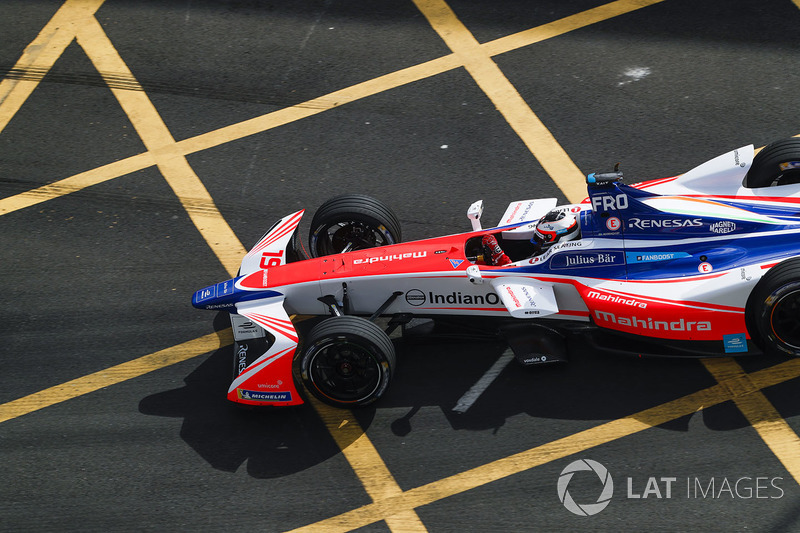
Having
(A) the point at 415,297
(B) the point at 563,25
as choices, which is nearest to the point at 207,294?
(A) the point at 415,297

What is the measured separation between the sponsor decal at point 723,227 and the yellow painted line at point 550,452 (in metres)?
1.17

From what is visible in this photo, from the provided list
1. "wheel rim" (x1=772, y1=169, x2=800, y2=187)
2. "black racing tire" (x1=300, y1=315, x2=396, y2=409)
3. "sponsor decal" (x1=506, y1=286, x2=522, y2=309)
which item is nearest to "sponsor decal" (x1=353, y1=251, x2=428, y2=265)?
"black racing tire" (x1=300, y1=315, x2=396, y2=409)

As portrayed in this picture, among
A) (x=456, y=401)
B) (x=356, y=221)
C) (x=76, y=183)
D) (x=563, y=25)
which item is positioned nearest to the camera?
(x=456, y=401)

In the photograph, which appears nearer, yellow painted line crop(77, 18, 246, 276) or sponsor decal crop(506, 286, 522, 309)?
sponsor decal crop(506, 286, 522, 309)

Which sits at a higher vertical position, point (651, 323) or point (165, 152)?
point (165, 152)

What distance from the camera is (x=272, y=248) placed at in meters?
8.20

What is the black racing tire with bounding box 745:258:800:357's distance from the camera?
6.65 m

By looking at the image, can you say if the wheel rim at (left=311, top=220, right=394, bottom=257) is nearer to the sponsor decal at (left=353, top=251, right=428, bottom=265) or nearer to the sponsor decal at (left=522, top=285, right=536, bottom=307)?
Result: the sponsor decal at (left=353, top=251, right=428, bottom=265)

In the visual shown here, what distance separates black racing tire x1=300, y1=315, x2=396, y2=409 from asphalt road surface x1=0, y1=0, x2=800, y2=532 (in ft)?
0.91

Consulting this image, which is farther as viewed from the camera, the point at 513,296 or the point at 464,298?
the point at 464,298

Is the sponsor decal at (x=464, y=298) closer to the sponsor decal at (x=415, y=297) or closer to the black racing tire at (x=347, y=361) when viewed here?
the sponsor decal at (x=415, y=297)

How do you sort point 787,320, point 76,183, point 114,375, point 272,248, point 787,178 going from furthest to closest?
point 76,183 → point 272,248 → point 114,375 → point 787,178 → point 787,320

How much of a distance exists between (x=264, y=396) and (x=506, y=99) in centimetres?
481

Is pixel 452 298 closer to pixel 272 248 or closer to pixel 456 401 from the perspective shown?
pixel 456 401
